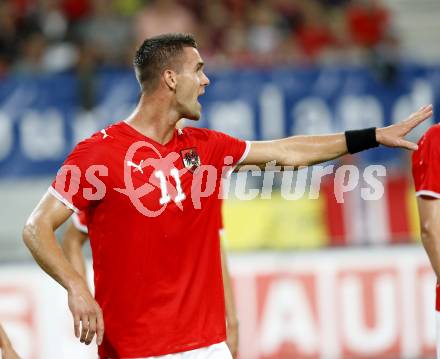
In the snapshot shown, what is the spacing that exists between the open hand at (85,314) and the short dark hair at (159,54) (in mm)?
1094

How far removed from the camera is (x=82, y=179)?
4.48m

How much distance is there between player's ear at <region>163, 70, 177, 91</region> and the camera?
4.76 metres

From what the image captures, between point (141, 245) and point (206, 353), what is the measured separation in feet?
1.93

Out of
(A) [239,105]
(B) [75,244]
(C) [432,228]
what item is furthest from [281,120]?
(C) [432,228]

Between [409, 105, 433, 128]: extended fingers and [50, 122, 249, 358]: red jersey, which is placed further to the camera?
[409, 105, 433, 128]: extended fingers

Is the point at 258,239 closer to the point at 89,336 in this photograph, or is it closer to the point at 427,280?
the point at 427,280

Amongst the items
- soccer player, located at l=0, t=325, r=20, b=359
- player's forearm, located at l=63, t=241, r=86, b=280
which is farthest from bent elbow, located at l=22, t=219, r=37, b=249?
player's forearm, located at l=63, t=241, r=86, b=280

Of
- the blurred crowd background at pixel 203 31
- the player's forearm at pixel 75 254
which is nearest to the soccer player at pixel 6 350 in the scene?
the player's forearm at pixel 75 254

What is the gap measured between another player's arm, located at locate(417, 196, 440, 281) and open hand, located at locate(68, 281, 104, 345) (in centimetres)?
166

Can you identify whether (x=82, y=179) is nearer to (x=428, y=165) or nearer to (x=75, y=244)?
(x=75, y=244)

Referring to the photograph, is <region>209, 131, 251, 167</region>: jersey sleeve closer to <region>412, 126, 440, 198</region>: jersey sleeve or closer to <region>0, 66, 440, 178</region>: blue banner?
<region>412, 126, 440, 198</region>: jersey sleeve

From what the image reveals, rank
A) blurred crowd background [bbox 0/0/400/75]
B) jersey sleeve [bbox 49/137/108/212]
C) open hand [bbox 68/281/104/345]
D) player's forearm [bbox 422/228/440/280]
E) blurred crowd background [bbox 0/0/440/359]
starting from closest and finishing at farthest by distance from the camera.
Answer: open hand [bbox 68/281/104/345]
jersey sleeve [bbox 49/137/108/212]
player's forearm [bbox 422/228/440/280]
blurred crowd background [bbox 0/0/440/359]
blurred crowd background [bbox 0/0/400/75]

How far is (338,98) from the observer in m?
11.8

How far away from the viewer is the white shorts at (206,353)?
4578 millimetres
